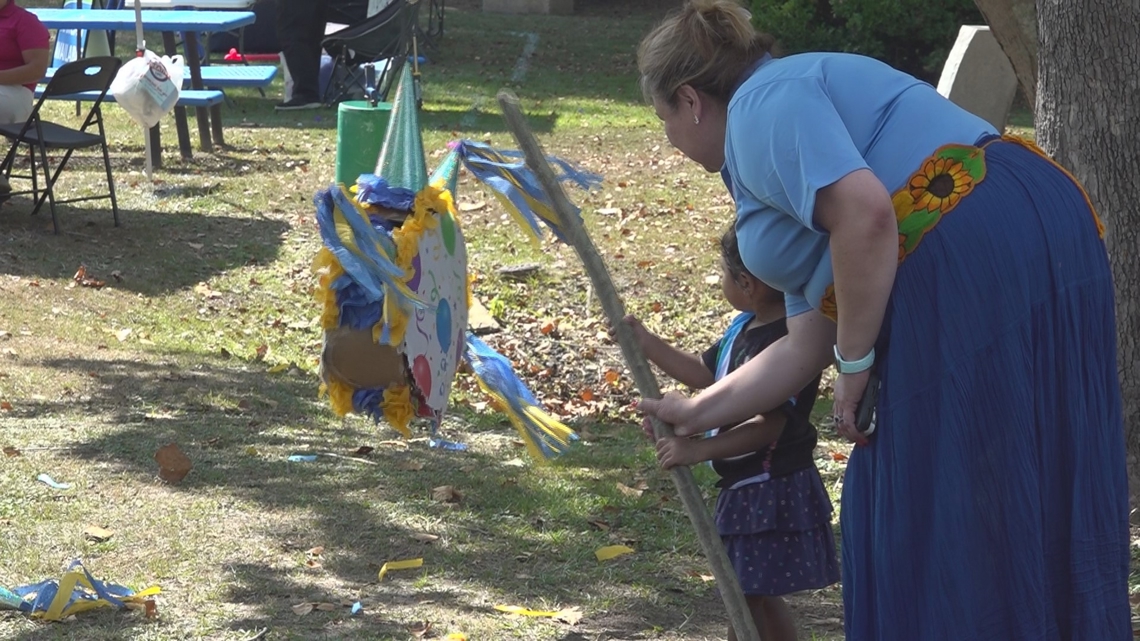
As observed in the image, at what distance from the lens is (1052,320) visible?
2252mm

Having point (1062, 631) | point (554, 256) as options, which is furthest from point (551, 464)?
point (554, 256)

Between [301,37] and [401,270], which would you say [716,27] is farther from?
[301,37]

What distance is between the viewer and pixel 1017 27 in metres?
4.82

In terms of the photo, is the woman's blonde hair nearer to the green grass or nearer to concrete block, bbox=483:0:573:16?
the green grass

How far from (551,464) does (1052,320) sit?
311cm

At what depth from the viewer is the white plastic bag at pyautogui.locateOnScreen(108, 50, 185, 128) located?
9.27 meters

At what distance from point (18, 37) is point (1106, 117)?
7.19 meters

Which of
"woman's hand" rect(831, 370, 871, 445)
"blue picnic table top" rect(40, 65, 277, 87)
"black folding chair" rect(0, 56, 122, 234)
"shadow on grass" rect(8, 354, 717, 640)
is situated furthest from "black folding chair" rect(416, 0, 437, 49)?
"woman's hand" rect(831, 370, 871, 445)

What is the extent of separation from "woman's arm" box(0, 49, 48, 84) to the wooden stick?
6952 mm

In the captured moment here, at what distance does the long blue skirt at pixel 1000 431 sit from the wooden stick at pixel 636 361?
15.8 inches

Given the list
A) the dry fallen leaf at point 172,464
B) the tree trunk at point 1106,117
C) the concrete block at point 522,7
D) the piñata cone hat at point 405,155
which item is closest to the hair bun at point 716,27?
the piñata cone hat at point 405,155

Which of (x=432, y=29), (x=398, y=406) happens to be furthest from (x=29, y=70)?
(x=432, y=29)

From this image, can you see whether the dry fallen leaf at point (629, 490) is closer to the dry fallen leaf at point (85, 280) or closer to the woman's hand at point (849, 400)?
the woman's hand at point (849, 400)

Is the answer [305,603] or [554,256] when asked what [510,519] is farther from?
[554,256]
